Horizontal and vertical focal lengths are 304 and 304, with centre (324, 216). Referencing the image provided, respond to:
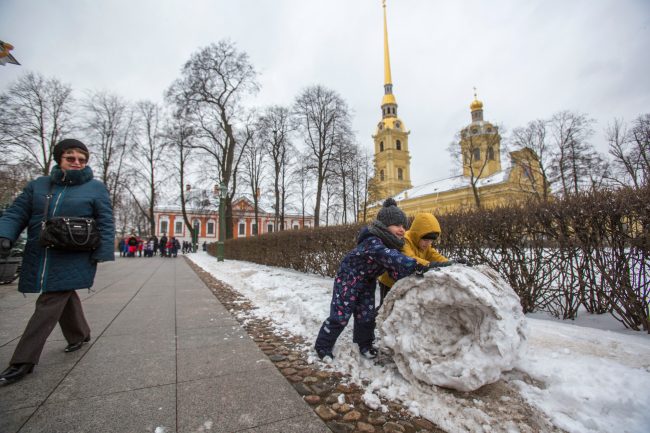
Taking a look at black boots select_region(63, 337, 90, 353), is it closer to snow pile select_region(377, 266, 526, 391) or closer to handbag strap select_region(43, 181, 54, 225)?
handbag strap select_region(43, 181, 54, 225)

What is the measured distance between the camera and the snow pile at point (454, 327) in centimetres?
201

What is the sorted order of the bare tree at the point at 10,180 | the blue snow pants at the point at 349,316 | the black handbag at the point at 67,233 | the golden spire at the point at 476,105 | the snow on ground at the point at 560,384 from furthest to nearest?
1. the golden spire at the point at 476,105
2. the bare tree at the point at 10,180
3. the blue snow pants at the point at 349,316
4. the black handbag at the point at 67,233
5. the snow on ground at the point at 560,384

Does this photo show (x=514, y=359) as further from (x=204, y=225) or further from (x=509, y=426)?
(x=204, y=225)

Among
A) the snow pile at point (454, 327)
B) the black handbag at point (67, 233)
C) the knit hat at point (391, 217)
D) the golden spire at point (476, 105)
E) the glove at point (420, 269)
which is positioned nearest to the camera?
the snow pile at point (454, 327)

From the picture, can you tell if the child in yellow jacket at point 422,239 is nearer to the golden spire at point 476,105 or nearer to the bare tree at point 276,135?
the bare tree at point 276,135

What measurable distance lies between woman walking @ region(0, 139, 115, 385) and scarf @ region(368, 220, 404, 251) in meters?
2.47

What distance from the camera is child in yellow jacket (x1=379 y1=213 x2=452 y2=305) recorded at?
2.76 m

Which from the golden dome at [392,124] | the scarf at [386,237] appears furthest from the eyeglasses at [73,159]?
the golden dome at [392,124]

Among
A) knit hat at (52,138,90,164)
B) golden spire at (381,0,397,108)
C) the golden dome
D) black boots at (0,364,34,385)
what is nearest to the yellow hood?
knit hat at (52,138,90,164)

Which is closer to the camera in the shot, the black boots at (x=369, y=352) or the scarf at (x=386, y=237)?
the scarf at (x=386, y=237)

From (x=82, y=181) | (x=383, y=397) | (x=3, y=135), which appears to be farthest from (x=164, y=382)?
(x=3, y=135)

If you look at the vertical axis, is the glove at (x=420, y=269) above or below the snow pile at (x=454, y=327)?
above

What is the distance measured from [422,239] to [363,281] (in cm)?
70

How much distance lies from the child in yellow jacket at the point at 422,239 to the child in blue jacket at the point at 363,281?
0.16m
